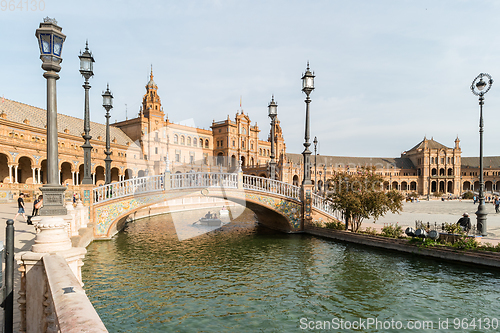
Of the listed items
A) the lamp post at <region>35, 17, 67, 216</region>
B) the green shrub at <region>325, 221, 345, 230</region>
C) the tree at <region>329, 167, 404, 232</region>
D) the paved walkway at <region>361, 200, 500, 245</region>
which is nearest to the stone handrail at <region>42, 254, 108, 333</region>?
the lamp post at <region>35, 17, 67, 216</region>

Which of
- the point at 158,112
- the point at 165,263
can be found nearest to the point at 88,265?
the point at 165,263

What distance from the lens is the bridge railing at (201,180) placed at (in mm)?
17844

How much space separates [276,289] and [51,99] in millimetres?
8043

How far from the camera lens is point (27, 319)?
5.48 m

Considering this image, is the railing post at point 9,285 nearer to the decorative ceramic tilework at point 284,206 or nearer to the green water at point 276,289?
the green water at point 276,289

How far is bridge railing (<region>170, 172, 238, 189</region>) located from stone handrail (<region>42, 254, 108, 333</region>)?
41.7 feet

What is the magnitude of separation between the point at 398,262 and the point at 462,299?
3814mm

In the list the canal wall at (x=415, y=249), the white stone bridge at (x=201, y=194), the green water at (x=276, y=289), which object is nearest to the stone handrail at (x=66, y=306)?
the green water at (x=276, y=289)

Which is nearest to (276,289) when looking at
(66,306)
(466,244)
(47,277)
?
(47,277)

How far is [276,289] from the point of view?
1008 centimetres

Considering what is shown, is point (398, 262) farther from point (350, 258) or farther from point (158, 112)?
point (158, 112)

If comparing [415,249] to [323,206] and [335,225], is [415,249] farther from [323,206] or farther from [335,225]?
[323,206]

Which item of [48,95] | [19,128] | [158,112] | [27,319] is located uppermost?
[158,112]

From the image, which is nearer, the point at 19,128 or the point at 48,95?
the point at 48,95
